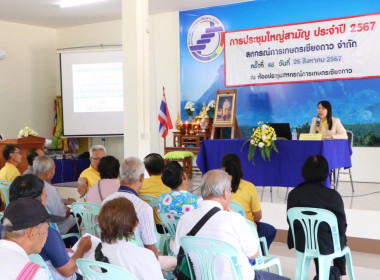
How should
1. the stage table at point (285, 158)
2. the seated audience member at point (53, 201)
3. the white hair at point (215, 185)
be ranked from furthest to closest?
the stage table at point (285, 158), the seated audience member at point (53, 201), the white hair at point (215, 185)

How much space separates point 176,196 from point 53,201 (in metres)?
1.14

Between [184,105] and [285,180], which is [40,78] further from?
[285,180]

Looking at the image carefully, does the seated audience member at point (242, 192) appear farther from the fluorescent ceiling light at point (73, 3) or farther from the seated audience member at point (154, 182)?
the fluorescent ceiling light at point (73, 3)

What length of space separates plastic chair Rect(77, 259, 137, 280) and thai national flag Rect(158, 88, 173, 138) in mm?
7709

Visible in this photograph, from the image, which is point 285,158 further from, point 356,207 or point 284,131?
point 356,207

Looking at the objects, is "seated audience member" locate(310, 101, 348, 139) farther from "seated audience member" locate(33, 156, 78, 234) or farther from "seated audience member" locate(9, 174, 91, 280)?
"seated audience member" locate(9, 174, 91, 280)

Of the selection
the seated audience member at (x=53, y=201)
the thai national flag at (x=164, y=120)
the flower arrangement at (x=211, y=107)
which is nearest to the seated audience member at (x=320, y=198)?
the seated audience member at (x=53, y=201)

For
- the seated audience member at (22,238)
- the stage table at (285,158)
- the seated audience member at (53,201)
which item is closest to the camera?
the seated audience member at (22,238)

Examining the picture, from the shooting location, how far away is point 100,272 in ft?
8.22

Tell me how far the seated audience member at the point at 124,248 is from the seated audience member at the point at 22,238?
38 centimetres

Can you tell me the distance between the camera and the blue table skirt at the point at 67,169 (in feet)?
34.7

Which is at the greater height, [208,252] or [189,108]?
[189,108]

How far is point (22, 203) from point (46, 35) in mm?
10686

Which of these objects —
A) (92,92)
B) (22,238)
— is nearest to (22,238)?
(22,238)
